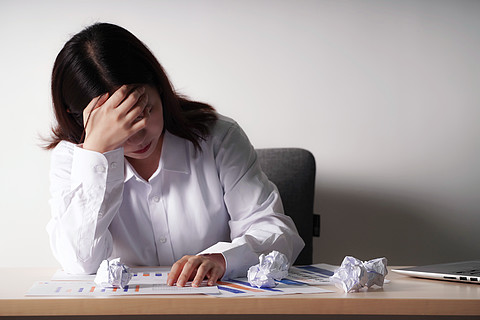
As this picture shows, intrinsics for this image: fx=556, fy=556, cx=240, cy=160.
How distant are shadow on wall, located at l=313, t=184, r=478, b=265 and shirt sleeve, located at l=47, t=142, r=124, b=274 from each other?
0.83m

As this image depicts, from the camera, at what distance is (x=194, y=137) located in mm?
1308

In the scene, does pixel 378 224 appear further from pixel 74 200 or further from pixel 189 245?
pixel 74 200

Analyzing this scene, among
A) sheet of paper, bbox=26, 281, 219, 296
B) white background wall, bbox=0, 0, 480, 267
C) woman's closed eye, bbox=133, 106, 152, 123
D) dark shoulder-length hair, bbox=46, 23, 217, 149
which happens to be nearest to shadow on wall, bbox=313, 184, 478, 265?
white background wall, bbox=0, 0, 480, 267

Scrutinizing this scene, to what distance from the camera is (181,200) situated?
1.28 m

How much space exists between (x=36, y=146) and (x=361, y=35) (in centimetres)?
108

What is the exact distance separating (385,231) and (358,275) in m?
1.05

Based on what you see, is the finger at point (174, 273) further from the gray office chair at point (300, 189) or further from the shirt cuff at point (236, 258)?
the gray office chair at point (300, 189)

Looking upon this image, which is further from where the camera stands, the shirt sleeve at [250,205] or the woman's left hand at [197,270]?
the shirt sleeve at [250,205]

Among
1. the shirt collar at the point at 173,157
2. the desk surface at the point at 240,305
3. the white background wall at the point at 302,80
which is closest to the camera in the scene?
the desk surface at the point at 240,305

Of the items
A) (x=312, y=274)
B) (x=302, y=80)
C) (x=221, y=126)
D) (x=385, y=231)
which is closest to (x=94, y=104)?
(x=221, y=126)

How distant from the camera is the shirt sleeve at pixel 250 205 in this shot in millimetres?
1099

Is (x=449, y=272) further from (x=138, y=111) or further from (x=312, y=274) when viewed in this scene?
(x=138, y=111)

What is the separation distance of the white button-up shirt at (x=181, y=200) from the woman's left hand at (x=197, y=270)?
0.24 metres

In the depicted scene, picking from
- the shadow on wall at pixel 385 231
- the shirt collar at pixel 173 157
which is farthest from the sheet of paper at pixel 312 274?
the shadow on wall at pixel 385 231
